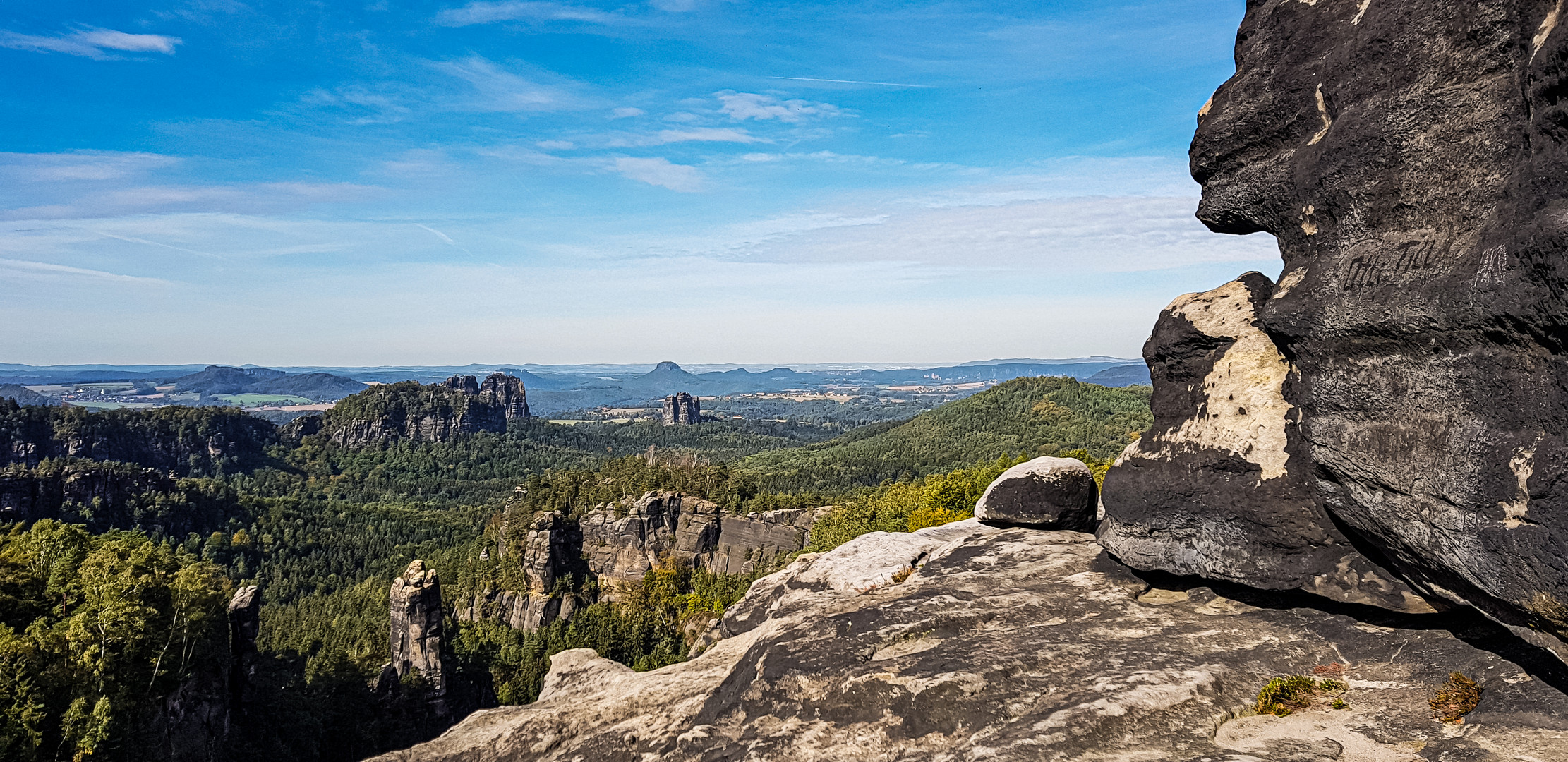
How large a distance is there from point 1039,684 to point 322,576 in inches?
5558

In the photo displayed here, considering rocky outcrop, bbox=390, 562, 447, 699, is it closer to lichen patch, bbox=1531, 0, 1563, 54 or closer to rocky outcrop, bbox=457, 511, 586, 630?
rocky outcrop, bbox=457, 511, 586, 630

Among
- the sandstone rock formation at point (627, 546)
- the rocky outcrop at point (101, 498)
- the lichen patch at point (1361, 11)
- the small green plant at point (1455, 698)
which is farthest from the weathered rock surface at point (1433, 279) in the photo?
the rocky outcrop at point (101, 498)

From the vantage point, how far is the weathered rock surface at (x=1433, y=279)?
25.5 feet

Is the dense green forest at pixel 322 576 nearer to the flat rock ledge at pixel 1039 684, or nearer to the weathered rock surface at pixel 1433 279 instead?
the flat rock ledge at pixel 1039 684

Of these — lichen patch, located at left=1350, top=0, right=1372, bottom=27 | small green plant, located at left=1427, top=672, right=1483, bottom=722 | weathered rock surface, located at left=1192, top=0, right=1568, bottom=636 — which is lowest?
→ small green plant, located at left=1427, top=672, right=1483, bottom=722

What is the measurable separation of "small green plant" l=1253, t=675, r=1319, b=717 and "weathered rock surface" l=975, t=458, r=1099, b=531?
8543 mm

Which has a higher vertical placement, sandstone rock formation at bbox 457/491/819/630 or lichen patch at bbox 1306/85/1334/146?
lichen patch at bbox 1306/85/1334/146

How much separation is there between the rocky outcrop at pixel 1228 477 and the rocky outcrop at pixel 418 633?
63878 millimetres

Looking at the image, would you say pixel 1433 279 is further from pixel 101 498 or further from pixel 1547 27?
pixel 101 498

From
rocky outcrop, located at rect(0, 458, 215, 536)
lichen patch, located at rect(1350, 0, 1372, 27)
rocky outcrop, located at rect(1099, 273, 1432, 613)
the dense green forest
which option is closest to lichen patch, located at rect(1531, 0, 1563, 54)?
lichen patch, located at rect(1350, 0, 1372, 27)

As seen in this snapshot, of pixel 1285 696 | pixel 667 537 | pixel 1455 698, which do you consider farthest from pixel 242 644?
pixel 1455 698

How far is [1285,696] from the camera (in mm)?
9406

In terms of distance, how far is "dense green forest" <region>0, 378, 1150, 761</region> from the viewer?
31.5 metres

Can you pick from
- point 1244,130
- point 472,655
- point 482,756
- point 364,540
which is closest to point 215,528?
point 364,540
